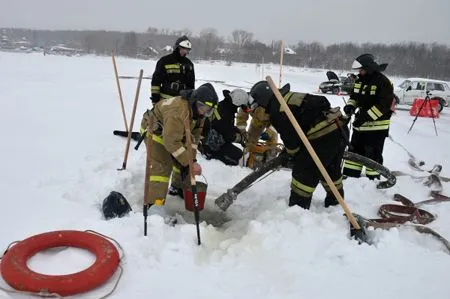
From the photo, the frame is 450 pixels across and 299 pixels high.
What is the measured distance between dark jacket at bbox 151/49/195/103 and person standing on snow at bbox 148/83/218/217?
2.01m

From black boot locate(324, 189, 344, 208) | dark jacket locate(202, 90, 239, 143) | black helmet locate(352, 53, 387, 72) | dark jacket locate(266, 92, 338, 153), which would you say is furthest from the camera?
dark jacket locate(202, 90, 239, 143)

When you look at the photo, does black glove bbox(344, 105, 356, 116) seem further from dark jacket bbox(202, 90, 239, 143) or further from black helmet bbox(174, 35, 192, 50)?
black helmet bbox(174, 35, 192, 50)

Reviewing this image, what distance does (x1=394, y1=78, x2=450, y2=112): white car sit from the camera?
18658mm

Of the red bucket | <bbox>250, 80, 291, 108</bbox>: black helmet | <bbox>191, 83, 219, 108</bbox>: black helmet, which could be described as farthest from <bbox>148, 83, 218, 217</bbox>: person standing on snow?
<bbox>250, 80, 291, 108</bbox>: black helmet

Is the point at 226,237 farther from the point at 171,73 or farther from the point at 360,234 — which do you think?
the point at 171,73

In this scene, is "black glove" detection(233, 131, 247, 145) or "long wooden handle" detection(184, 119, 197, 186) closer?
"long wooden handle" detection(184, 119, 197, 186)

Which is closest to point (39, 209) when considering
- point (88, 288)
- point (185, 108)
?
point (88, 288)

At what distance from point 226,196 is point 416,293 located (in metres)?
2.09

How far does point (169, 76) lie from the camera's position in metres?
6.07

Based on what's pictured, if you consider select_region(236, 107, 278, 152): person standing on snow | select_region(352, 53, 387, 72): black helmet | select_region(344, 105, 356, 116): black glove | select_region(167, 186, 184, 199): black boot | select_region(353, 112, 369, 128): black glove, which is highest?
select_region(352, 53, 387, 72): black helmet

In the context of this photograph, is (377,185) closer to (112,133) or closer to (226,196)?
(226,196)

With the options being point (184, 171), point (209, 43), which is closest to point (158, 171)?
point (184, 171)

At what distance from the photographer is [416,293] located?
9.55 ft

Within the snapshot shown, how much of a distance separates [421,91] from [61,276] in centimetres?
1961
